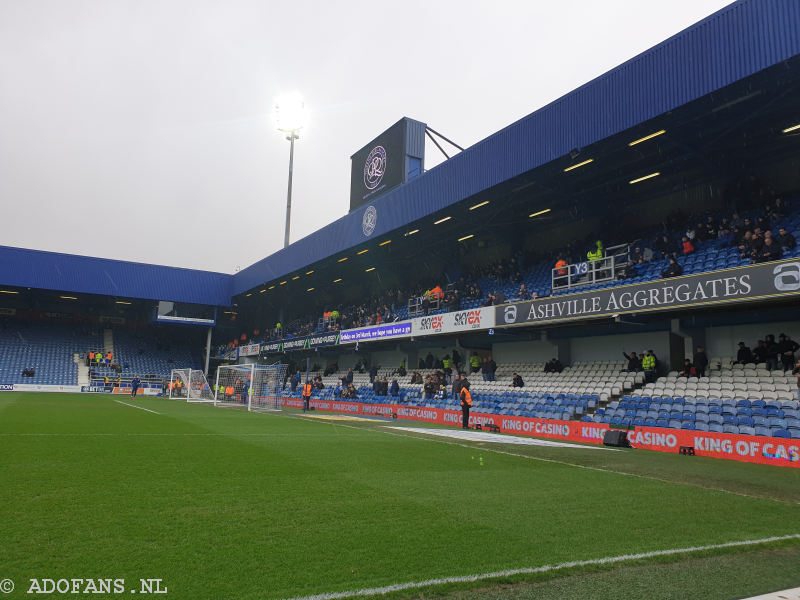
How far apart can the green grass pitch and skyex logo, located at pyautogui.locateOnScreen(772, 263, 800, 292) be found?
18.6 feet

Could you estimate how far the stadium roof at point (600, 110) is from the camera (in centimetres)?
1396

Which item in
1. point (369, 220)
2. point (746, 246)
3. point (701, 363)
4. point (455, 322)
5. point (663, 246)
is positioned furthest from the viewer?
point (369, 220)

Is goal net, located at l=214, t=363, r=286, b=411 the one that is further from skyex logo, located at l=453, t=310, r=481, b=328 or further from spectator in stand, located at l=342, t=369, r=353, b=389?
skyex logo, located at l=453, t=310, r=481, b=328

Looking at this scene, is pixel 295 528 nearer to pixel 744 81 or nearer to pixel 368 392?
pixel 744 81

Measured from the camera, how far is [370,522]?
4.96 m

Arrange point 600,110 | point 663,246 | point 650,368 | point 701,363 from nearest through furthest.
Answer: point 701,363 → point 600,110 → point 650,368 → point 663,246

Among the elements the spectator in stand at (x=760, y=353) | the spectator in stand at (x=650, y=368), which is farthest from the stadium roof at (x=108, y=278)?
the spectator in stand at (x=760, y=353)

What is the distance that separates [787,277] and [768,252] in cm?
188

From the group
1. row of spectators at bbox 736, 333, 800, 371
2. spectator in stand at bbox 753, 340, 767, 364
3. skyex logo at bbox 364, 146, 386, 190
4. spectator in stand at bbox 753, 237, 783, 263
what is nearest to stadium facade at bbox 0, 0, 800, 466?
spectator in stand at bbox 753, 237, 783, 263

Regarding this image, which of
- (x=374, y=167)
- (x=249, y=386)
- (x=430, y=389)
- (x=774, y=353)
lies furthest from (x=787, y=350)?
(x=374, y=167)

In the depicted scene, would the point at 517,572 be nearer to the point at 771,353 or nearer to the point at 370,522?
the point at 370,522

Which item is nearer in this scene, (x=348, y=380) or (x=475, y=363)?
(x=475, y=363)

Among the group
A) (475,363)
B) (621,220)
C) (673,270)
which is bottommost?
(475,363)

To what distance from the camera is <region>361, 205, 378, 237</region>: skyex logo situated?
30.1m
